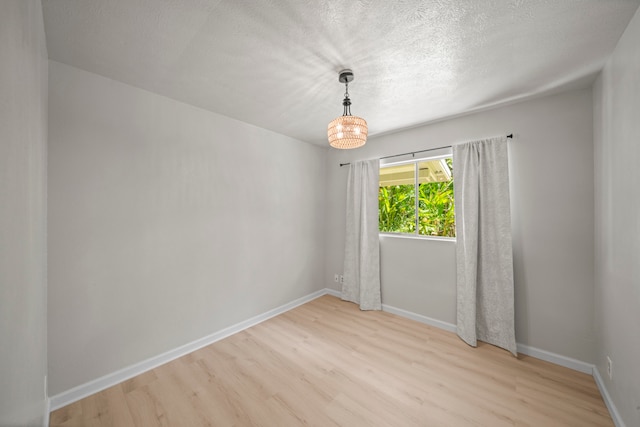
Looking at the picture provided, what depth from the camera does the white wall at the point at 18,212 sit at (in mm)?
738

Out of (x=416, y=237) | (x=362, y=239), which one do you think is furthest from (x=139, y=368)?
(x=416, y=237)

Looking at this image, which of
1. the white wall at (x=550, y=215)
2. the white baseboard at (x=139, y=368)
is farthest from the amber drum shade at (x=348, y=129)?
the white baseboard at (x=139, y=368)

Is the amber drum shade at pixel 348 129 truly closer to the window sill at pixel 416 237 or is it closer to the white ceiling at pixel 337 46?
the white ceiling at pixel 337 46

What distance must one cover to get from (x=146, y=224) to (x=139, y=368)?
1.29 meters

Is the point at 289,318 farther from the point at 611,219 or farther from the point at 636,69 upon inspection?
the point at 636,69

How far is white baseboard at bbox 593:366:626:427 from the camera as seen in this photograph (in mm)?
1569

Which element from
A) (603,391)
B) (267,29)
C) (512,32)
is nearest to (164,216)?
(267,29)

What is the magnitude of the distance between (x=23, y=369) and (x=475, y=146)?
3691 mm

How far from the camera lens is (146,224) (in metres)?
2.20

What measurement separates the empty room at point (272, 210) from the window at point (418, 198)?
41 mm

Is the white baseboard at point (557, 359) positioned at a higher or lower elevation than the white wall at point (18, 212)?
lower

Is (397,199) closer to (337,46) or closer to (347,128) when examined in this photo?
(347,128)

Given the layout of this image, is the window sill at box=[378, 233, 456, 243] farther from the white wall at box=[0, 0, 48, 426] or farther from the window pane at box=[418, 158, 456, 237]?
the white wall at box=[0, 0, 48, 426]

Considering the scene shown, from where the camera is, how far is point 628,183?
150 centimetres
